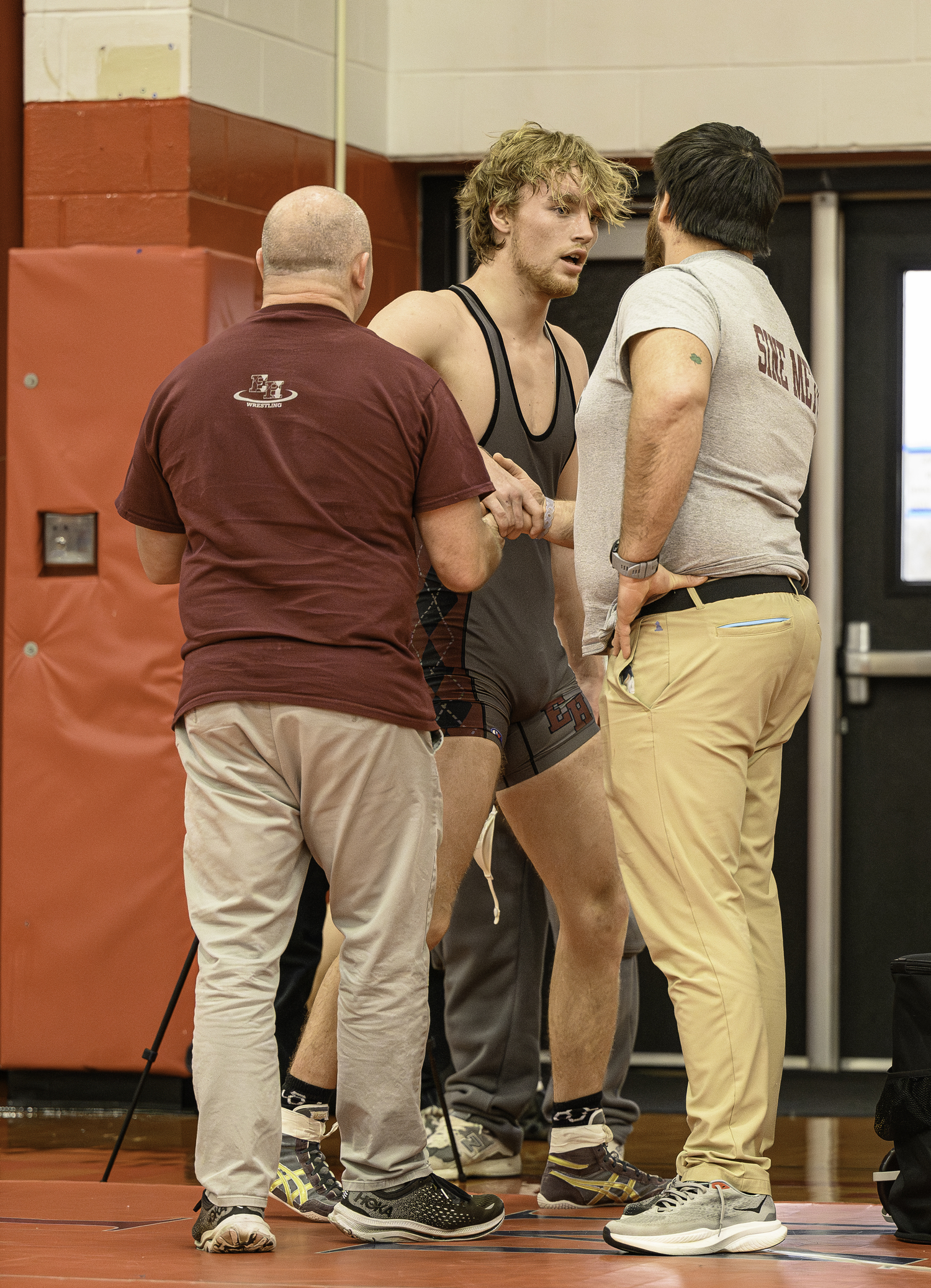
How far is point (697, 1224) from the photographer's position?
2.53m

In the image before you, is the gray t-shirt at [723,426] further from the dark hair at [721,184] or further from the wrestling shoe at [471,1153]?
the wrestling shoe at [471,1153]

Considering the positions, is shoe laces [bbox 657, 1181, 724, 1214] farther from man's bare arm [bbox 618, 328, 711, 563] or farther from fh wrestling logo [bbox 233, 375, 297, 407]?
fh wrestling logo [bbox 233, 375, 297, 407]

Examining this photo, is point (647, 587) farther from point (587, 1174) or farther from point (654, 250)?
point (587, 1174)

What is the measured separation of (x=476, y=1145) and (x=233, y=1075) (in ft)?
4.28

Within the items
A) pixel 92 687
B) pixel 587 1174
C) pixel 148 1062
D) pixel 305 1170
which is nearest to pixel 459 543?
pixel 305 1170

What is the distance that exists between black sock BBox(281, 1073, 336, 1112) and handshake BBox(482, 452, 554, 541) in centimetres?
101

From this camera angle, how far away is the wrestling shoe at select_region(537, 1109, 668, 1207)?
3.18 m

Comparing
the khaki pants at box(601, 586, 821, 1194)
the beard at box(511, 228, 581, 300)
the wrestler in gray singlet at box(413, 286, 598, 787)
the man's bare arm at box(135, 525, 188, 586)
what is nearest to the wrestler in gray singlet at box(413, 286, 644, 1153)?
the wrestler in gray singlet at box(413, 286, 598, 787)

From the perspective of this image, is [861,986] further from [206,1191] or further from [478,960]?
[206,1191]

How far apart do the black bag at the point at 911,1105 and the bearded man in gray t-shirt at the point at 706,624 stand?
28 centimetres

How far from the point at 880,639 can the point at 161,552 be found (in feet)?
9.30

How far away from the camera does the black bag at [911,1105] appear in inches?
110

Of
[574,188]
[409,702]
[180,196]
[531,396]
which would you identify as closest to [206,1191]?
[409,702]

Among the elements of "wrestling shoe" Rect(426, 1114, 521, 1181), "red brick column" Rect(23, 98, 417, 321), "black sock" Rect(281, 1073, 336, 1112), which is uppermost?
"red brick column" Rect(23, 98, 417, 321)
